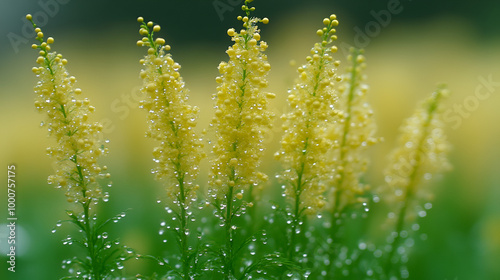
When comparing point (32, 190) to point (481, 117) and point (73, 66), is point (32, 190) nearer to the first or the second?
point (73, 66)

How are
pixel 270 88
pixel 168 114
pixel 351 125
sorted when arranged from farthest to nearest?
1. pixel 270 88
2. pixel 351 125
3. pixel 168 114

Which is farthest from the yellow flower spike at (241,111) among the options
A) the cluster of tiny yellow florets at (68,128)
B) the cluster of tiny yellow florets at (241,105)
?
the cluster of tiny yellow florets at (68,128)

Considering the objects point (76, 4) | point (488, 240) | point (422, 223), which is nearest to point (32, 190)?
point (76, 4)

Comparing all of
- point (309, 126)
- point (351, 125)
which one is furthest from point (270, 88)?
point (309, 126)

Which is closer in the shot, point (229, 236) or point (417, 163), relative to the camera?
point (229, 236)

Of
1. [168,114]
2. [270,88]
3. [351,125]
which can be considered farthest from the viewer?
[270,88]

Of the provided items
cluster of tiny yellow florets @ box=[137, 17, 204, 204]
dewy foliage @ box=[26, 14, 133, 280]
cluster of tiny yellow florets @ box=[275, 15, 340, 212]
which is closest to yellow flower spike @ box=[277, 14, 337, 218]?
cluster of tiny yellow florets @ box=[275, 15, 340, 212]

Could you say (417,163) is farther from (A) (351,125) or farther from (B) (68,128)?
(B) (68,128)
